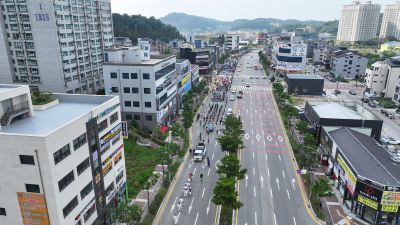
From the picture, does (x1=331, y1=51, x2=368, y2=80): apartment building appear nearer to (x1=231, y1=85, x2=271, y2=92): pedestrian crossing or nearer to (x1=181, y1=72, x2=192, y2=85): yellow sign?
(x1=231, y1=85, x2=271, y2=92): pedestrian crossing

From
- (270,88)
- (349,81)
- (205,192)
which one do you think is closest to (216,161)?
(205,192)

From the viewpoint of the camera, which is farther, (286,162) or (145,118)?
(145,118)

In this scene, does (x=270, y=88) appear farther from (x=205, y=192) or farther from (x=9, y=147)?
(x=9, y=147)

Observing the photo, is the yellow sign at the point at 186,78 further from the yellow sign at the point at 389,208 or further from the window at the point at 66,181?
the yellow sign at the point at 389,208

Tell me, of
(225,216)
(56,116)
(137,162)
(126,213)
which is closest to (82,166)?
(56,116)

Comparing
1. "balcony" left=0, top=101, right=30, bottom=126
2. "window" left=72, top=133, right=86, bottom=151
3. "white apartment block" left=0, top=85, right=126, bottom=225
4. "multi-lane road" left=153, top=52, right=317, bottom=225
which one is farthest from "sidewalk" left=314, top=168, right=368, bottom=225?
"balcony" left=0, top=101, right=30, bottom=126

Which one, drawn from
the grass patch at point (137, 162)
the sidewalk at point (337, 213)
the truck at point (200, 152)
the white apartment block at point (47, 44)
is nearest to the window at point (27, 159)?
the grass patch at point (137, 162)

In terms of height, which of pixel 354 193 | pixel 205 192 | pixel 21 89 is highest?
pixel 21 89
